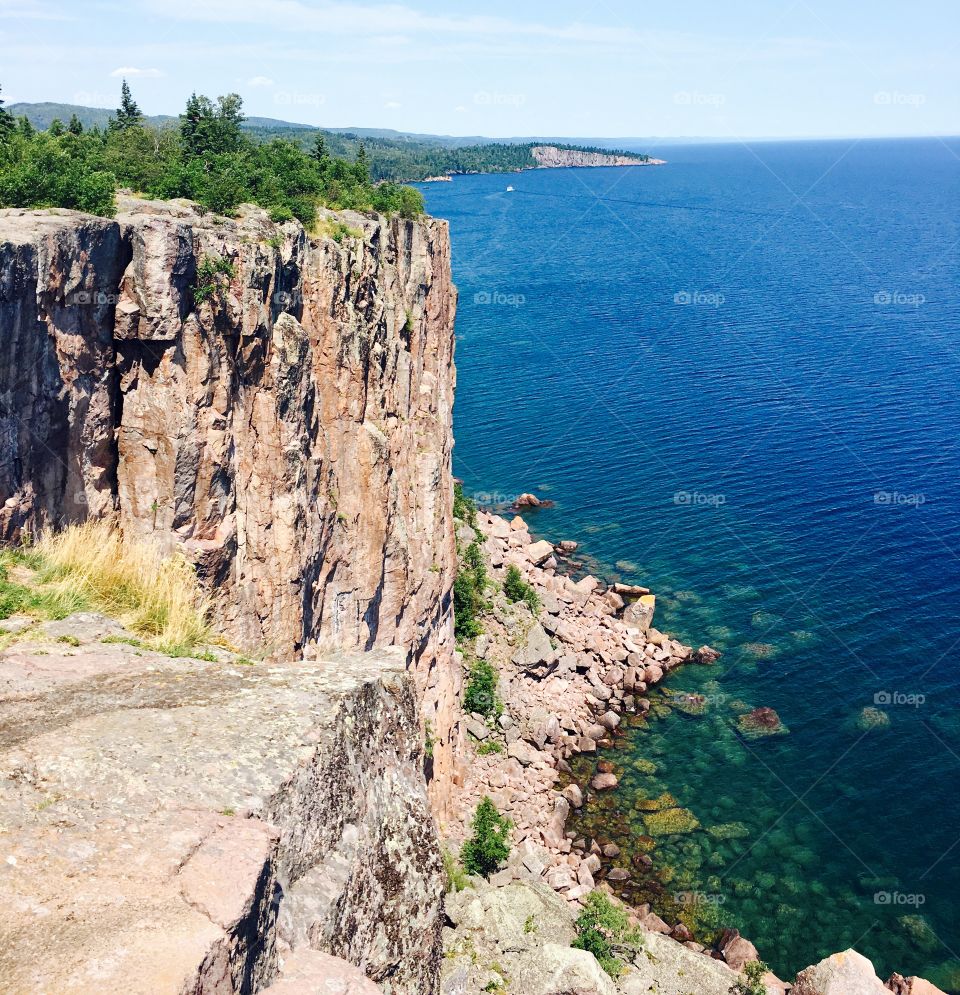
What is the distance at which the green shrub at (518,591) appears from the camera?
55.5 m

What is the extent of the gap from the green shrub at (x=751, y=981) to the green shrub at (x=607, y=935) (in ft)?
13.1

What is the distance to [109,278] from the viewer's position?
18578mm

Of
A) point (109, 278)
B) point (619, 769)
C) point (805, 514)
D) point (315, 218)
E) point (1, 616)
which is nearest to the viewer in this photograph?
point (1, 616)

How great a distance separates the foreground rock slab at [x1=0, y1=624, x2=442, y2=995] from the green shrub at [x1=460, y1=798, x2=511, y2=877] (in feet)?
86.8

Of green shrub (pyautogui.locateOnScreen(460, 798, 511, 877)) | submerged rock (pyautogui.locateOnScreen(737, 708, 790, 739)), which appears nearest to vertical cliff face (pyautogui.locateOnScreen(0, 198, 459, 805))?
green shrub (pyautogui.locateOnScreen(460, 798, 511, 877))

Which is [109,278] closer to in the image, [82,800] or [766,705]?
[82,800]

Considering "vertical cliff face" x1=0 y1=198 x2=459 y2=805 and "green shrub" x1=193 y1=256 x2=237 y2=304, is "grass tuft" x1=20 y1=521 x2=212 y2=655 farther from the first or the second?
"green shrub" x1=193 y1=256 x2=237 y2=304

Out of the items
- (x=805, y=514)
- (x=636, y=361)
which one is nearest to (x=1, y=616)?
(x=805, y=514)

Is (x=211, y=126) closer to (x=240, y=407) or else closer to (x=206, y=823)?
(x=240, y=407)

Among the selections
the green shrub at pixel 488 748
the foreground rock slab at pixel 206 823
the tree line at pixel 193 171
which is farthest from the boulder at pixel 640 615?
the foreground rock slab at pixel 206 823

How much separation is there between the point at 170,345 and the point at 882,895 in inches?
1551

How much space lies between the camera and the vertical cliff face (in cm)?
1716

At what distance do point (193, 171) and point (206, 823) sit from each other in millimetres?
21653

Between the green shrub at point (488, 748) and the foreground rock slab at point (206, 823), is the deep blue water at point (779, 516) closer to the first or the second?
the green shrub at point (488, 748)
